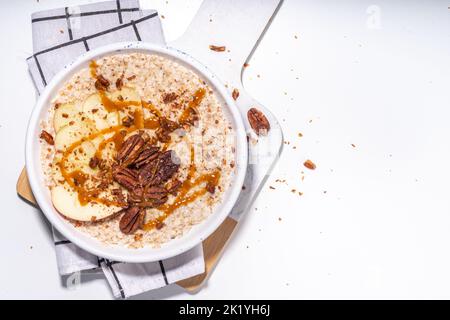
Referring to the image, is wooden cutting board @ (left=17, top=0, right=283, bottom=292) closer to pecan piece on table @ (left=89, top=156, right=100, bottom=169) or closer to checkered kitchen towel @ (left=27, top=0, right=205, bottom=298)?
checkered kitchen towel @ (left=27, top=0, right=205, bottom=298)

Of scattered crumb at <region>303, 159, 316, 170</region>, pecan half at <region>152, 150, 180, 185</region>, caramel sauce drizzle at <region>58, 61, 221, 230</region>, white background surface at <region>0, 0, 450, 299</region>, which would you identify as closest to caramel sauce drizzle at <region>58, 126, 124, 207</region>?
caramel sauce drizzle at <region>58, 61, 221, 230</region>

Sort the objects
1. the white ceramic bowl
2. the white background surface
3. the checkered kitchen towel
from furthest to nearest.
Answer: the white background surface
the checkered kitchen towel
the white ceramic bowl

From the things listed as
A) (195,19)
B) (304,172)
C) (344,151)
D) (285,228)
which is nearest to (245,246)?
(285,228)

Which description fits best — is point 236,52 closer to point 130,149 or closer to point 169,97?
point 169,97

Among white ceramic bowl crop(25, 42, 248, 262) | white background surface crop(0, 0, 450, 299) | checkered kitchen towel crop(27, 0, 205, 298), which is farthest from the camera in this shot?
white background surface crop(0, 0, 450, 299)

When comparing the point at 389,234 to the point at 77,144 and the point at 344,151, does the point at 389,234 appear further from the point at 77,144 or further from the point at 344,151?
the point at 77,144

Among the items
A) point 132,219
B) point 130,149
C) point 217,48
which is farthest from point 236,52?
point 132,219

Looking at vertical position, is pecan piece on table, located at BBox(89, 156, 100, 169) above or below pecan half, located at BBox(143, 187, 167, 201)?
above
